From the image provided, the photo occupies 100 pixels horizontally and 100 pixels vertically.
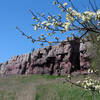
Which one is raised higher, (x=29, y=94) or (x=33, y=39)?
(x=33, y=39)

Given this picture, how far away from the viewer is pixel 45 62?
41.2m

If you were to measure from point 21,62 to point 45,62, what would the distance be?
7141 mm

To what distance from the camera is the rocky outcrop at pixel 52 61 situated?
36.0 metres

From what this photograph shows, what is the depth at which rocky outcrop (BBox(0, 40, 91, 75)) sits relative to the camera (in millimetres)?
35963

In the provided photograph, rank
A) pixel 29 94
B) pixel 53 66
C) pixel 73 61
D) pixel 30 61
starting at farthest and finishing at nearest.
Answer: pixel 30 61 < pixel 53 66 < pixel 73 61 < pixel 29 94

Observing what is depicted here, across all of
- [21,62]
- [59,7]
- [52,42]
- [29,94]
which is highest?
[21,62]

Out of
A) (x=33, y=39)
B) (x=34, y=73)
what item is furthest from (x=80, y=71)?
(x=33, y=39)

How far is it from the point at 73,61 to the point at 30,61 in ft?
32.1

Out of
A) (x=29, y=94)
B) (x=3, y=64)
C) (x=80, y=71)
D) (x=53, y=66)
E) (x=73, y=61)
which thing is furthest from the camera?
(x=3, y=64)

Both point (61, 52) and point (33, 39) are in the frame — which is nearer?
point (33, 39)

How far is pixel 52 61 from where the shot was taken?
40.7 m

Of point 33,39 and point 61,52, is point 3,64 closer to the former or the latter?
point 61,52

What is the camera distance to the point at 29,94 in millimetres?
11430

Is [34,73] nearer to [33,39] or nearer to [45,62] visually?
[45,62]
